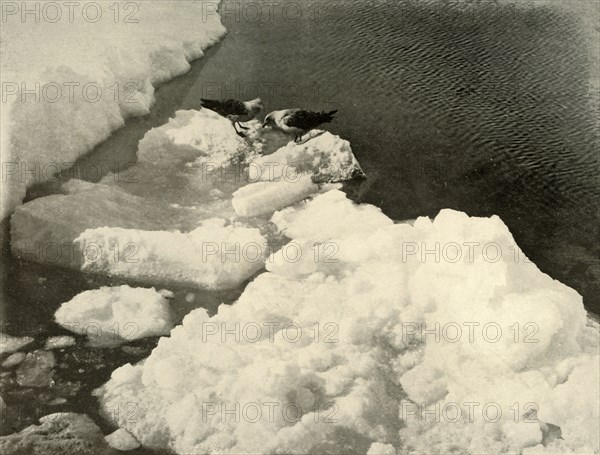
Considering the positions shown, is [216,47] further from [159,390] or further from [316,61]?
[159,390]

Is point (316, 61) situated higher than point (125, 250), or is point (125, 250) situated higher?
point (316, 61)

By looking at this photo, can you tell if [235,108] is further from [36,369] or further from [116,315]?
[36,369]

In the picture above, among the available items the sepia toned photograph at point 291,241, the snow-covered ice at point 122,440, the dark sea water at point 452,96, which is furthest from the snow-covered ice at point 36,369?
the dark sea water at point 452,96

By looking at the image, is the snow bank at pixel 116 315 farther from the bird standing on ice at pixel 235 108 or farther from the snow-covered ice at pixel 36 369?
the bird standing on ice at pixel 235 108

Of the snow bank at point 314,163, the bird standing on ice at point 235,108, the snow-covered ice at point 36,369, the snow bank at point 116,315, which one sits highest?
the bird standing on ice at point 235,108

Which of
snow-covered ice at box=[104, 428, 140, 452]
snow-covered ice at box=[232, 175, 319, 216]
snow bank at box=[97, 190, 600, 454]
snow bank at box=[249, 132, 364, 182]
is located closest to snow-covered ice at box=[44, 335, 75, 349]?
snow bank at box=[97, 190, 600, 454]

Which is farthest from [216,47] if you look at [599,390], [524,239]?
[599,390]
